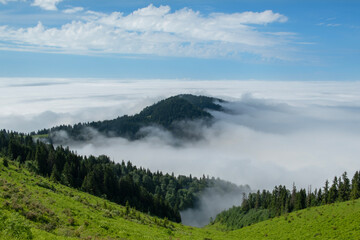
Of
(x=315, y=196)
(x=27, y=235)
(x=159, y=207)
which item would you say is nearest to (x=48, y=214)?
(x=27, y=235)

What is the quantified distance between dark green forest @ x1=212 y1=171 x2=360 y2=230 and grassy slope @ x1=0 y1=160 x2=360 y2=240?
1583 inches

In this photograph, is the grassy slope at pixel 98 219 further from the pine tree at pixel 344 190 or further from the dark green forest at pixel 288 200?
the pine tree at pixel 344 190

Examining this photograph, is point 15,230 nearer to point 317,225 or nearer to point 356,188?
point 317,225

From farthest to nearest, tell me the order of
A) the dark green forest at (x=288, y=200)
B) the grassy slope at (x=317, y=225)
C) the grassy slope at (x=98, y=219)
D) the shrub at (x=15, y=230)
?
the dark green forest at (x=288, y=200) → the grassy slope at (x=317, y=225) → the grassy slope at (x=98, y=219) → the shrub at (x=15, y=230)

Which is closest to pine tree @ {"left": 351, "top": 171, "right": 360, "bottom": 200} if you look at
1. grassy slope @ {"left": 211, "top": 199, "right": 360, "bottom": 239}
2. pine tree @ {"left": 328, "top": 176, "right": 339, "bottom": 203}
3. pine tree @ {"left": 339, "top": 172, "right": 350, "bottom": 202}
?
pine tree @ {"left": 339, "top": 172, "right": 350, "bottom": 202}

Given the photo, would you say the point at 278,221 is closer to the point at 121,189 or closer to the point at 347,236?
the point at 347,236

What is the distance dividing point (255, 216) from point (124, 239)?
135 metres

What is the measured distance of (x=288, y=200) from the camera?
422ft

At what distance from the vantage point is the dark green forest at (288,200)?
114 m

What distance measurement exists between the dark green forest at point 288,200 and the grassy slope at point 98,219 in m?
Answer: 40.2

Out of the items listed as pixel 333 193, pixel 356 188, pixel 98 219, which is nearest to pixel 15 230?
pixel 98 219

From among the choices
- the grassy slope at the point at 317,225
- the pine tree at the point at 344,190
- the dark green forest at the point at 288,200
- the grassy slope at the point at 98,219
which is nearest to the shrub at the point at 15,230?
the grassy slope at the point at 98,219

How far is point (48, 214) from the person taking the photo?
3484 cm

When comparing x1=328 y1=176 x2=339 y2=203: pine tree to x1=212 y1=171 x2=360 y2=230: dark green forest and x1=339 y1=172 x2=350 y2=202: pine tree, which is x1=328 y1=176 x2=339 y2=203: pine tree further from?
x1=339 y1=172 x2=350 y2=202: pine tree
